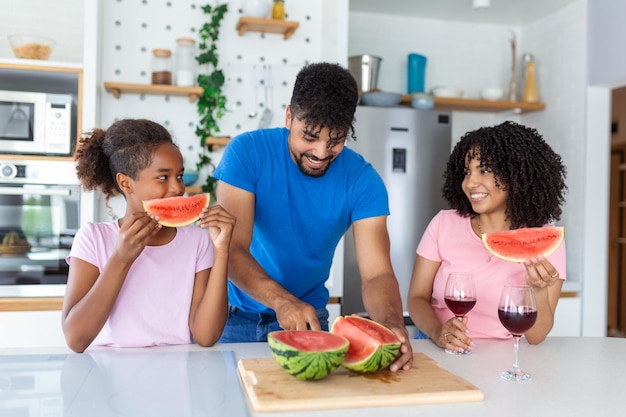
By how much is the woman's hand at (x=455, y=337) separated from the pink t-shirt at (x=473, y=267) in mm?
283

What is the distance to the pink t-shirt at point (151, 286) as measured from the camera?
2.03 metres

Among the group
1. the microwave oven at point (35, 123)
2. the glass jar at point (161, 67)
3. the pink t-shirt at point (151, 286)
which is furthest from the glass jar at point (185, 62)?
the pink t-shirt at point (151, 286)

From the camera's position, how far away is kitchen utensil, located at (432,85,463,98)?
17.0ft

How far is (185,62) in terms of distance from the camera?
4344mm

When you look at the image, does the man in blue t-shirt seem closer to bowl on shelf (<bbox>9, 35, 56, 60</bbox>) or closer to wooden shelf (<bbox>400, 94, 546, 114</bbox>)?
bowl on shelf (<bbox>9, 35, 56, 60</bbox>)

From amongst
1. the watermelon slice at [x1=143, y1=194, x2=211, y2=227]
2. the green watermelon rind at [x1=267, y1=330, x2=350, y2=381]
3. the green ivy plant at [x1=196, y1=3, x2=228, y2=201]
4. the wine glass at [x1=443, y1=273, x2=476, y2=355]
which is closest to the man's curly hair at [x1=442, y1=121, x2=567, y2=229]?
the wine glass at [x1=443, y1=273, x2=476, y2=355]

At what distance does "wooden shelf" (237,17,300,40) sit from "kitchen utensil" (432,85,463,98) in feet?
4.69

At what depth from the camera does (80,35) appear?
4398 millimetres

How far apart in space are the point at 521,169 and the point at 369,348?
1223 mm

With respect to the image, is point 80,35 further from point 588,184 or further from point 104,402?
point 588,184

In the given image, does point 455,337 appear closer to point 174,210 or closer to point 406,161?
point 174,210

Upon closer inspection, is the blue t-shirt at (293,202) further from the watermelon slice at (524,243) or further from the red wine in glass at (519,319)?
the red wine in glass at (519,319)

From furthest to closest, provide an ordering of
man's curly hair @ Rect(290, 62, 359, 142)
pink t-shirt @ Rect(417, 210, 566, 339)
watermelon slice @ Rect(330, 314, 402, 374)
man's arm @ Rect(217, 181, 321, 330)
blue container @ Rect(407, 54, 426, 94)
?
blue container @ Rect(407, 54, 426, 94), pink t-shirt @ Rect(417, 210, 566, 339), man's curly hair @ Rect(290, 62, 359, 142), man's arm @ Rect(217, 181, 321, 330), watermelon slice @ Rect(330, 314, 402, 374)

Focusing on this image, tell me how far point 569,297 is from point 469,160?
2.81m
